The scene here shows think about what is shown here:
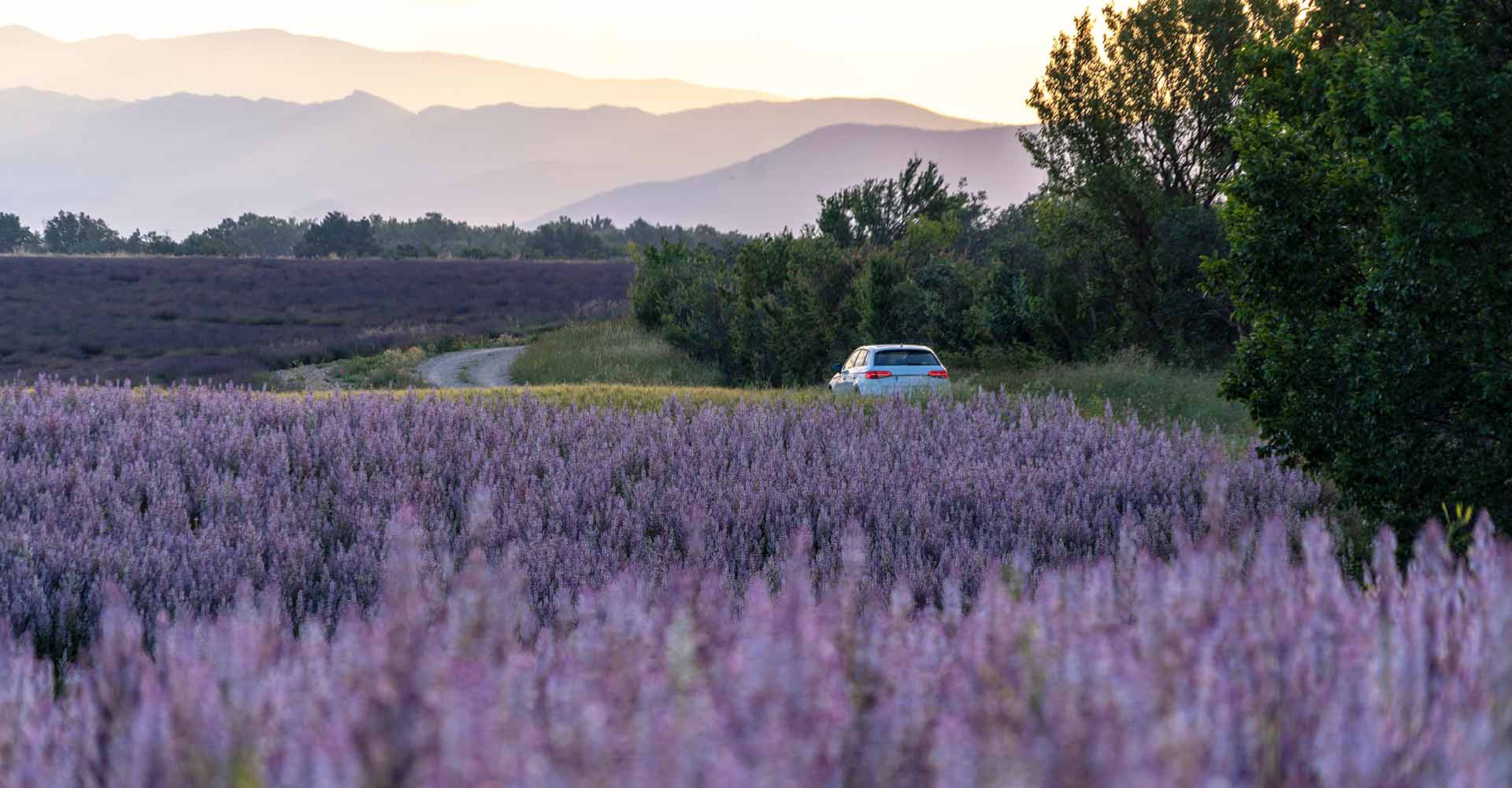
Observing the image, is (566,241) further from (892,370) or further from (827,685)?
(827,685)

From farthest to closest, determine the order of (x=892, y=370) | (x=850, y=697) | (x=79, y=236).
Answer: (x=79, y=236) → (x=892, y=370) → (x=850, y=697)

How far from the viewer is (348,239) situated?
97.2 meters

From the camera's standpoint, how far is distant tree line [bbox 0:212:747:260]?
91250 millimetres

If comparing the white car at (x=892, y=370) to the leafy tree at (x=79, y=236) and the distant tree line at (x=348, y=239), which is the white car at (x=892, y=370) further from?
the leafy tree at (x=79, y=236)

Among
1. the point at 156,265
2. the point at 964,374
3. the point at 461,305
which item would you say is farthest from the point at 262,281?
the point at 964,374

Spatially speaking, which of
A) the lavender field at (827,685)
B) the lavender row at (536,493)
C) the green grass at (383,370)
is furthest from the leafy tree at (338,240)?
the lavender field at (827,685)

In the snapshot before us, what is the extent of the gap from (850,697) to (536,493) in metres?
6.28

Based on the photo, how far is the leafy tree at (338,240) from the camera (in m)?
94.1

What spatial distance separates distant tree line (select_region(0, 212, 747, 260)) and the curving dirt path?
35.3 meters

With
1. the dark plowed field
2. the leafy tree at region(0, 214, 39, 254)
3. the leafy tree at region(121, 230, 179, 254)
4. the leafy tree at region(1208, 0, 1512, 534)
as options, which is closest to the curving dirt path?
the dark plowed field

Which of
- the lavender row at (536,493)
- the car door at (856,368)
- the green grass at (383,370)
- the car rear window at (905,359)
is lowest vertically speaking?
the green grass at (383,370)

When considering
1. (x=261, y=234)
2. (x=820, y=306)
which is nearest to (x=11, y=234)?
(x=261, y=234)

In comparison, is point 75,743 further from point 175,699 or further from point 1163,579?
point 1163,579

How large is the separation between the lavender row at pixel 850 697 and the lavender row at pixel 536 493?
2.55m
